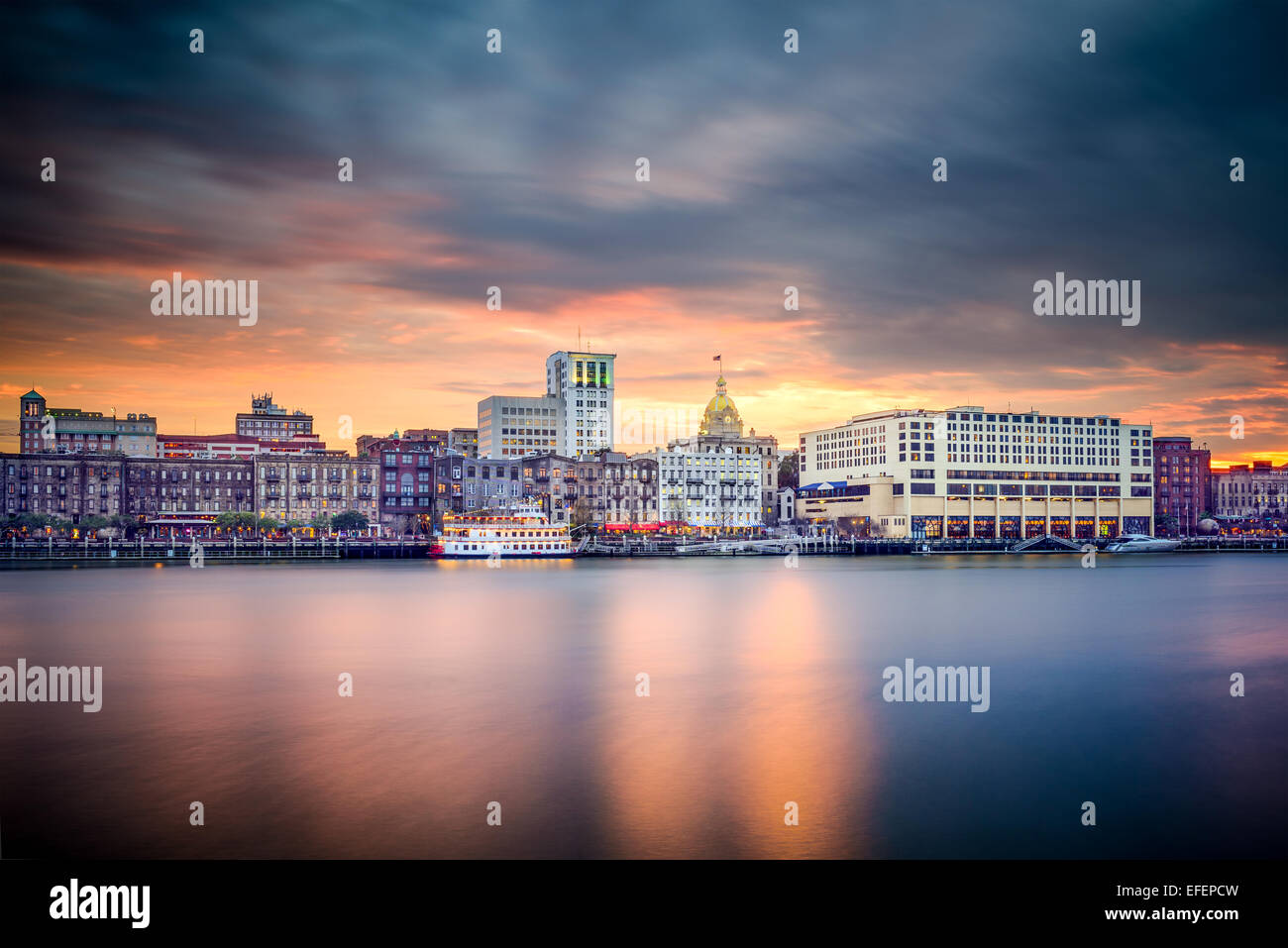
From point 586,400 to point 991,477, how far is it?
240ft

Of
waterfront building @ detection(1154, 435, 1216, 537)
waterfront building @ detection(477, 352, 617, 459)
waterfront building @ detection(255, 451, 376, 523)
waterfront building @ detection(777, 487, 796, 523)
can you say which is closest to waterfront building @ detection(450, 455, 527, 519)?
waterfront building @ detection(255, 451, 376, 523)

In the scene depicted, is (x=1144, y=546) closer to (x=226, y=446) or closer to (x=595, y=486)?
(x=595, y=486)

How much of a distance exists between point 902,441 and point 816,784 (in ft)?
488

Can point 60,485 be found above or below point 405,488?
above

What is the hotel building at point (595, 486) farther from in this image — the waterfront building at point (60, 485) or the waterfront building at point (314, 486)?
the waterfront building at point (60, 485)

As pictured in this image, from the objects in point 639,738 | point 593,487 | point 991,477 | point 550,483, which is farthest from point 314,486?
point 639,738

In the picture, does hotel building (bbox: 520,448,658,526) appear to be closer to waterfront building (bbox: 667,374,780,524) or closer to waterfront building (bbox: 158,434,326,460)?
waterfront building (bbox: 667,374,780,524)

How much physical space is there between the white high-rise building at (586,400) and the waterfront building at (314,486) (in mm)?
52716

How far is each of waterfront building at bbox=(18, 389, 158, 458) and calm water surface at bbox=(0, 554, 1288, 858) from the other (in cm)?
12283

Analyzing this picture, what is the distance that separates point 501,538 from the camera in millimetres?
112500

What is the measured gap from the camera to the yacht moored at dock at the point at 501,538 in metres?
112

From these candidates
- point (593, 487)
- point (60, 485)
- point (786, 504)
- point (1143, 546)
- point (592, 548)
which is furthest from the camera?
point (786, 504)
